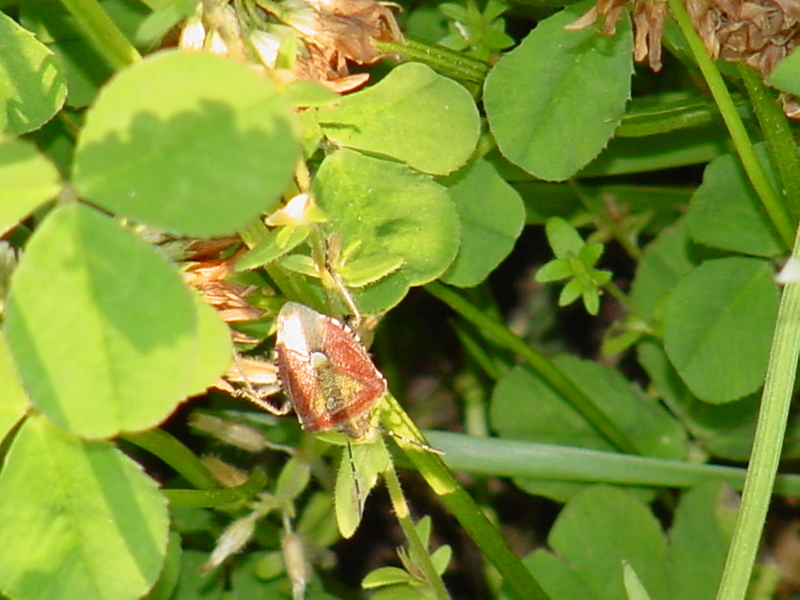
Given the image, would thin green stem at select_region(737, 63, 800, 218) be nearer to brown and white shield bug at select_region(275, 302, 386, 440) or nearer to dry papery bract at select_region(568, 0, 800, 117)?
dry papery bract at select_region(568, 0, 800, 117)

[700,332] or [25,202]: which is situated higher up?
[25,202]

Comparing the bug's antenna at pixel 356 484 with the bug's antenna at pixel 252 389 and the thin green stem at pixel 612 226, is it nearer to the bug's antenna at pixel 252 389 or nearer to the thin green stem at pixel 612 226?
the bug's antenna at pixel 252 389

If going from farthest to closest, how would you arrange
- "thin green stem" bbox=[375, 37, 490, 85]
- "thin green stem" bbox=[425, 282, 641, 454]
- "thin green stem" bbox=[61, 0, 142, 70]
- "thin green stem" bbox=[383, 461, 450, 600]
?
"thin green stem" bbox=[425, 282, 641, 454] < "thin green stem" bbox=[375, 37, 490, 85] < "thin green stem" bbox=[383, 461, 450, 600] < "thin green stem" bbox=[61, 0, 142, 70]

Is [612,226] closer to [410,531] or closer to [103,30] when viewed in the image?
[410,531]

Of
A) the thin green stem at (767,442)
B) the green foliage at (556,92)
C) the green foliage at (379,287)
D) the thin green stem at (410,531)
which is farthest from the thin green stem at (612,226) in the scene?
the thin green stem at (410,531)

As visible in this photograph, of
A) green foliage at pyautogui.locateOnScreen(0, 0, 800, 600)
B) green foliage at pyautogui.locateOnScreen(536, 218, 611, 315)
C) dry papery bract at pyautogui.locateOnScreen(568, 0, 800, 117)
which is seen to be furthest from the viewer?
green foliage at pyautogui.locateOnScreen(536, 218, 611, 315)

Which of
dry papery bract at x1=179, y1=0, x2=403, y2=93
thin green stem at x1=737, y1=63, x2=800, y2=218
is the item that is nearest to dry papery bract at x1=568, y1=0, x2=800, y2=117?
thin green stem at x1=737, y1=63, x2=800, y2=218

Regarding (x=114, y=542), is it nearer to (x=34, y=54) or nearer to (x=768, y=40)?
(x=34, y=54)

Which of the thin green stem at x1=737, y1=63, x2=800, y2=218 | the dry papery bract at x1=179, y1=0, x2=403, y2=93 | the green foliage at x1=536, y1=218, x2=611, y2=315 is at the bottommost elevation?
the green foliage at x1=536, y1=218, x2=611, y2=315

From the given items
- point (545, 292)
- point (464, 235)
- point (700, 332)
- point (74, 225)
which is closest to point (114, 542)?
point (74, 225)
